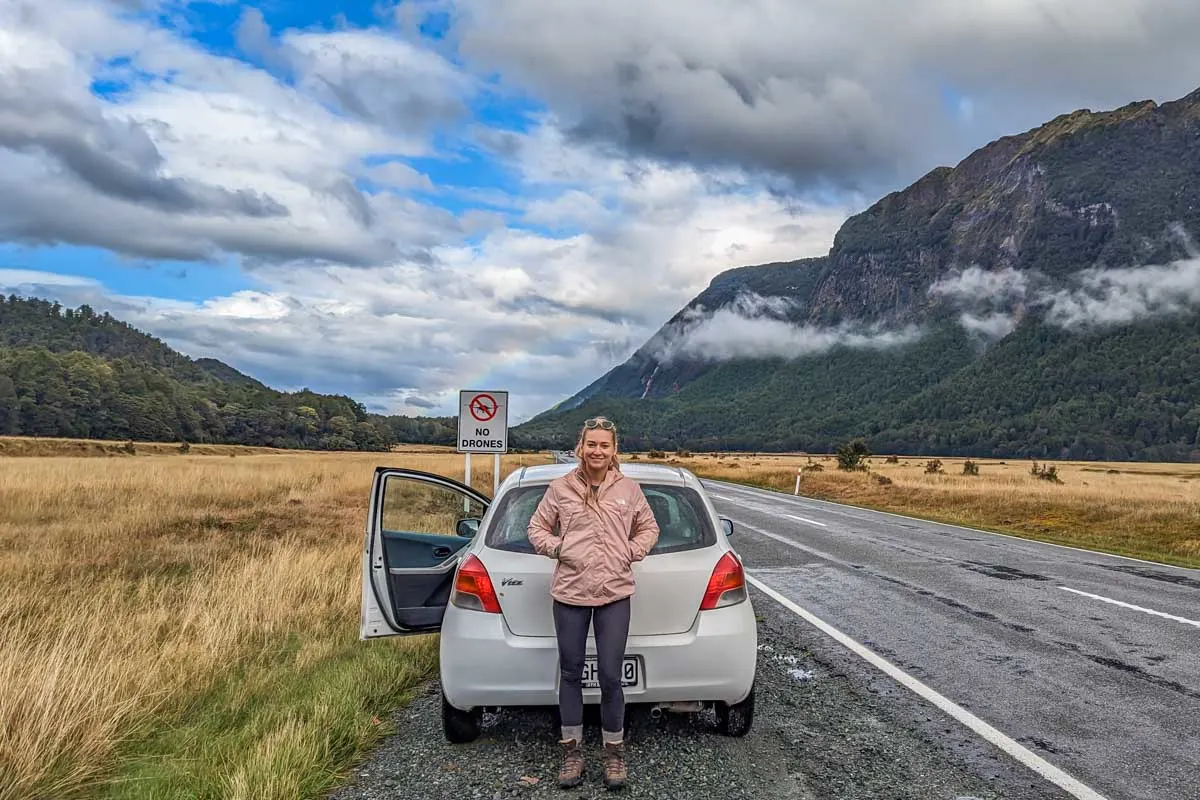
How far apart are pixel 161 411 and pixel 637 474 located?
99.7m

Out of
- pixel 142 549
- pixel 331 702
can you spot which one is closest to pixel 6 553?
pixel 142 549

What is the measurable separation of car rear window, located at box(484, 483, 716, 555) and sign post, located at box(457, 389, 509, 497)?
29.3 ft

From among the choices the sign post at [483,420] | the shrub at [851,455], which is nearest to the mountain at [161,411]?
the shrub at [851,455]

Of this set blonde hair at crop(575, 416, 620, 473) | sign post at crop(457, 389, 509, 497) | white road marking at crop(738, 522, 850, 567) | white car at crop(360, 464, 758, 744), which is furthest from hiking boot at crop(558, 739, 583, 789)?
sign post at crop(457, 389, 509, 497)

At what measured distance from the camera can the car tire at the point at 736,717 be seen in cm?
439

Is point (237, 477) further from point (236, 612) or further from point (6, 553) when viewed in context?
point (236, 612)

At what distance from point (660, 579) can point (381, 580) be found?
197cm

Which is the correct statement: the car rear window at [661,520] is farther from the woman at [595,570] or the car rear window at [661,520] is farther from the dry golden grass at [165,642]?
the dry golden grass at [165,642]

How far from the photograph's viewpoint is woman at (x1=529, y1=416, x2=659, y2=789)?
376 centimetres

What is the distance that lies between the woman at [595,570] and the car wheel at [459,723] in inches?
26.6

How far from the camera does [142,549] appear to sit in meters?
12.0

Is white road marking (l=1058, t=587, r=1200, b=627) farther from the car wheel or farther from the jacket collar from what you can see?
the car wheel

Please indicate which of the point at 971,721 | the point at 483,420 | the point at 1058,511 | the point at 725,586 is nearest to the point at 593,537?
the point at 725,586

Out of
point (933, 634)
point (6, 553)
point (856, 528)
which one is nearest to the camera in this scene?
point (933, 634)
